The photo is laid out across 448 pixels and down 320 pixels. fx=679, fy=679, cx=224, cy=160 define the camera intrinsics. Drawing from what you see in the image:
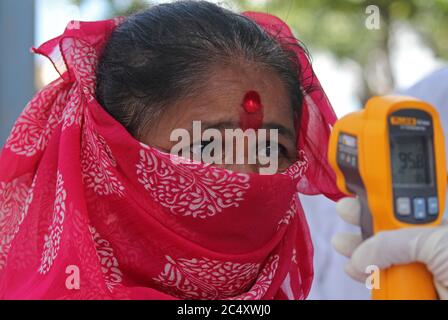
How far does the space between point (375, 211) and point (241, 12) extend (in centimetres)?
113

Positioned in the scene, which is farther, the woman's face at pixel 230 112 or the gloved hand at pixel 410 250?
the woman's face at pixel 230 112

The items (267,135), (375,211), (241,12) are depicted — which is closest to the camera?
(375,211)

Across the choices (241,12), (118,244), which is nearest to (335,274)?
(241,12)

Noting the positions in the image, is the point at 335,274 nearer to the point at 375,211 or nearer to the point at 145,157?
the point at 145,157

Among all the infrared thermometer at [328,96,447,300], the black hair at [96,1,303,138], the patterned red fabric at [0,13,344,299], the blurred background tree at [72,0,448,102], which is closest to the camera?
the infrared thermometer at [328,96,447,300]

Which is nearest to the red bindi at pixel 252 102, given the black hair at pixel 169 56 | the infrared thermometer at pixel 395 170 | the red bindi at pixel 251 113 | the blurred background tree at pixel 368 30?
the red bindi at pixel 251 113

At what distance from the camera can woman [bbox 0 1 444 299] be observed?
1553mm

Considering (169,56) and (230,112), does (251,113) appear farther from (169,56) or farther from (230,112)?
(169,56)

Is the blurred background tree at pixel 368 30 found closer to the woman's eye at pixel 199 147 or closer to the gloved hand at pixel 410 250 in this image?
the woman's eye at pixel 199 147

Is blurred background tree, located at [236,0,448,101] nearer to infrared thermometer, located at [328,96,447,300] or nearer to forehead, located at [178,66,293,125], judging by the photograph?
forehead, located at [178,66,293,125]

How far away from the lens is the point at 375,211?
3.25 ft

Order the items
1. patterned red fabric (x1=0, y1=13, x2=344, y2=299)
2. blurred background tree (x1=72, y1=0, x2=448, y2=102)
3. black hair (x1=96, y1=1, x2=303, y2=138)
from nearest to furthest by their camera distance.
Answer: patterned red fabric (x1=0, y1=13, x2=344, y2=299) → black hair (x1=96, y1=1, x2=303, y2=138) → blurred background tree (x1=72, y1=0, x2=448, y2=102)

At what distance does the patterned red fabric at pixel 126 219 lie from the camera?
5.04 feet

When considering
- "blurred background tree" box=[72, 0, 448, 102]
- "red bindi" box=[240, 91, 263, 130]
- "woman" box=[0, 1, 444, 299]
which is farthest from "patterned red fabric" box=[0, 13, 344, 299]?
"blurred background tree" box=[72, 0, 448, 102]
